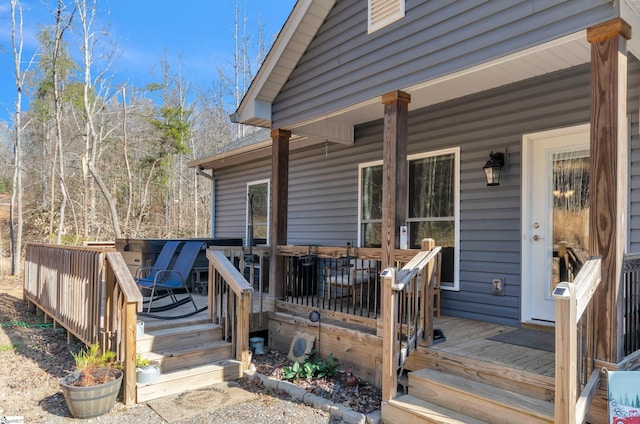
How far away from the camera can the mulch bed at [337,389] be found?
3.73 meters

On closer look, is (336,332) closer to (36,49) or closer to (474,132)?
(474,132)

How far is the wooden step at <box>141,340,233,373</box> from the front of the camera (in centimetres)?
422

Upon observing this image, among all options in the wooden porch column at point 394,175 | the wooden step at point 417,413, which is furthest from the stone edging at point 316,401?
the wooden porch column at point 394,175

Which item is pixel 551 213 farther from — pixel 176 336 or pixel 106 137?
pixel 106 137

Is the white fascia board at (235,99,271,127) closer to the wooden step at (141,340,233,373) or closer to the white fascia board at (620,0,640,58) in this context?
the wooden step at (141,340,233,373)

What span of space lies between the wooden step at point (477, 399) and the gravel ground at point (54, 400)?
74cm

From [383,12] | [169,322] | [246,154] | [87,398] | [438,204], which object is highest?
[383,12]

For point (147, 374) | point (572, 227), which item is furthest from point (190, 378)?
point (572, 227)

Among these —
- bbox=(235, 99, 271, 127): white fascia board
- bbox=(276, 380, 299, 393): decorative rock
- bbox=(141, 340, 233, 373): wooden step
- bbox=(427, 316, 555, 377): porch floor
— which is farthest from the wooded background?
bbox=(427, 316, 555, 377): porch floor

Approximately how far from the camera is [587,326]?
2717 millimetres

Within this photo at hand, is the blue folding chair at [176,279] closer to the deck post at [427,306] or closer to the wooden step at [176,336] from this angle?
the wooden step at [176,336]

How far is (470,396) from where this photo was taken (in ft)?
10.0

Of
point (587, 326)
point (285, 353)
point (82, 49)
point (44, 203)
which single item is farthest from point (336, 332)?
point (44, 203)

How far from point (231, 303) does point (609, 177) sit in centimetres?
361
